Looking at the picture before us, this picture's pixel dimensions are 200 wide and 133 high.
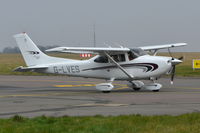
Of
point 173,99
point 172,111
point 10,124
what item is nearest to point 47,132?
point 10,124

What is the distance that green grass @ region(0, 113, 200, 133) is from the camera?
29.8 feet

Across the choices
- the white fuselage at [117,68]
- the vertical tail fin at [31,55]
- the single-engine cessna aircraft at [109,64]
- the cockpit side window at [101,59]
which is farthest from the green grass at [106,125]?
the vertical tail fin at [31,55]

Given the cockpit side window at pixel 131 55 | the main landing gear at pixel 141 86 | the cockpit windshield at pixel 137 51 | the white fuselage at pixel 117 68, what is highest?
the cockpit windshield at pixel 137 51

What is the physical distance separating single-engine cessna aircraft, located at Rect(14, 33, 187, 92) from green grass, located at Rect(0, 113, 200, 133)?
30.6ft

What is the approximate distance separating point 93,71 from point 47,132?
1308cm

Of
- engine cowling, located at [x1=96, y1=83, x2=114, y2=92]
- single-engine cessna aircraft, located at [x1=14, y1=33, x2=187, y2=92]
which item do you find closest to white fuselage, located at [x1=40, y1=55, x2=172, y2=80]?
single-engine cessna aircraft, located at [x1=14, y1=33, x2=187, y2=92]

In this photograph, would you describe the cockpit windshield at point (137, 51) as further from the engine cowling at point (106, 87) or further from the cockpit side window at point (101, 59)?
the engine cowling at point (106, 87)

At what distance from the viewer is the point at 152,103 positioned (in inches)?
599

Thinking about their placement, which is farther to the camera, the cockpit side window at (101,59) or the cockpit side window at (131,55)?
the cockpit side window at (101,59)

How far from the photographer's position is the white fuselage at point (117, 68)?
20.5 meters

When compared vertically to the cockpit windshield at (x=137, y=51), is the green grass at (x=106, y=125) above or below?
below

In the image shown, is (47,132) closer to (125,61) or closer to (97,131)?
(97,131)

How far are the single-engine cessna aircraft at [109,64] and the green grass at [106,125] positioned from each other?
30.6ft

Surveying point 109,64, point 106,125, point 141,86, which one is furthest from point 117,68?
point 106,125
